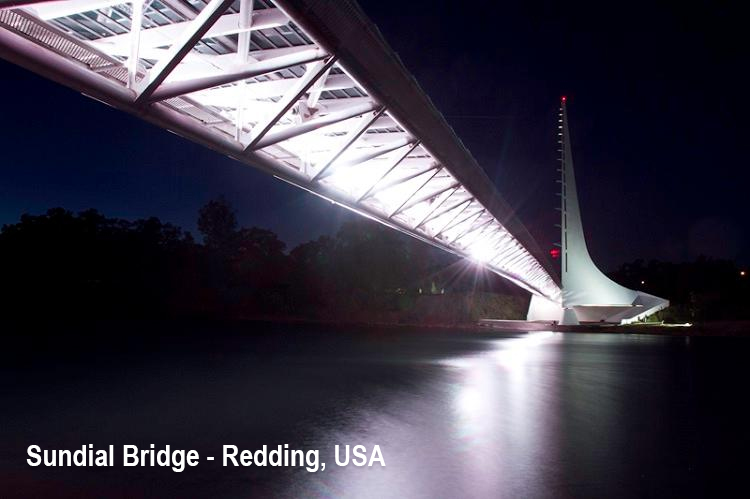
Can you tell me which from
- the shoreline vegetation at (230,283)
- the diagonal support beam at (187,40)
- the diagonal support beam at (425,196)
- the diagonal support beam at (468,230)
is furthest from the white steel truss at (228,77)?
the shoreline vegetation at (230,283)

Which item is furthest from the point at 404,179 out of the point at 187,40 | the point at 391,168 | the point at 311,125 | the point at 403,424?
the point at 187,40

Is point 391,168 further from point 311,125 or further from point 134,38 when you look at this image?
point 134,38

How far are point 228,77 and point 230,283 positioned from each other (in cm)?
7968

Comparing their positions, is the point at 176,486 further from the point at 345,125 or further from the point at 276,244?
the point at 276,244

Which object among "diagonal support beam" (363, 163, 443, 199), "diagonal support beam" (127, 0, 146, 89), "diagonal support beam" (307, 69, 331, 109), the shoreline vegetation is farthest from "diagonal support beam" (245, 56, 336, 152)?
the shoreline vegetation

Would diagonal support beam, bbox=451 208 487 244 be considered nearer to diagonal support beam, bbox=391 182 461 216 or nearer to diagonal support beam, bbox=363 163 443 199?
diagonal support beam, bbox=391 182 461 216

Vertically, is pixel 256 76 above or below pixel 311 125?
above

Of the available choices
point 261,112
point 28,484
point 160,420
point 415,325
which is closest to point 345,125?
point 261,112

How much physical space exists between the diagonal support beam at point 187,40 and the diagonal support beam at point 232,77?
0.21m

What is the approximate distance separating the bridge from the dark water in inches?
189

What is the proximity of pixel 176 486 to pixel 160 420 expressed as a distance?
5.15 meters

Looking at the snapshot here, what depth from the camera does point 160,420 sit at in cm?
1219

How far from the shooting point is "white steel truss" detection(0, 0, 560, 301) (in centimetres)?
711

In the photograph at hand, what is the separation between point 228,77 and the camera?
310 inches
